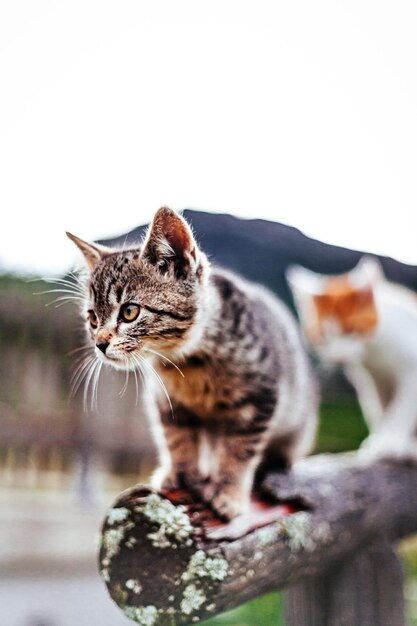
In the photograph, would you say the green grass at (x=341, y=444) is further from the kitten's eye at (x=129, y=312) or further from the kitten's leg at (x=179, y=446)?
the kitten's eye at (x=129, y=312)

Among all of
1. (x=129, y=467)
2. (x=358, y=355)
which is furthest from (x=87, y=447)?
(x=358, y=355)

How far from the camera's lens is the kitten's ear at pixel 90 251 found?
0.98 m

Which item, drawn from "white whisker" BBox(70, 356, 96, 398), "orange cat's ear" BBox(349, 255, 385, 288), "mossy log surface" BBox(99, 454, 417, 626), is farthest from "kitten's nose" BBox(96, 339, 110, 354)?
"orange cat's ear" BBox(349, 255, 385, 288)

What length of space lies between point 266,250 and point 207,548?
1.76ft

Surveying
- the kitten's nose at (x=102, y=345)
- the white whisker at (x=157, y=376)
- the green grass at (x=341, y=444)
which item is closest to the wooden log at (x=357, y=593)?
the green grass at (x=341, y=444)

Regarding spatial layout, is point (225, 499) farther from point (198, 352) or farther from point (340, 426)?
point (340, 426)

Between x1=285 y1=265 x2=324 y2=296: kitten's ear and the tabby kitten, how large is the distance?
14 cm

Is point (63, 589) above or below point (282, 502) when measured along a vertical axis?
below

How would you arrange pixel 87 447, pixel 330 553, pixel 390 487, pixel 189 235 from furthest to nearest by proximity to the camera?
1. pixel 390 487
2. pixel 330 553
3. pixel 87 447
4. pixel 189 235

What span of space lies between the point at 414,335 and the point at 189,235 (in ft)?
2.28

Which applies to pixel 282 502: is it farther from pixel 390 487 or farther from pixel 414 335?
pixel 414 335

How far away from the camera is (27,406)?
1.01 meters

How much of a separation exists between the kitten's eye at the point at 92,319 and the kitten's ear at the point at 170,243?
11 centimetres

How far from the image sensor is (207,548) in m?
0.96
